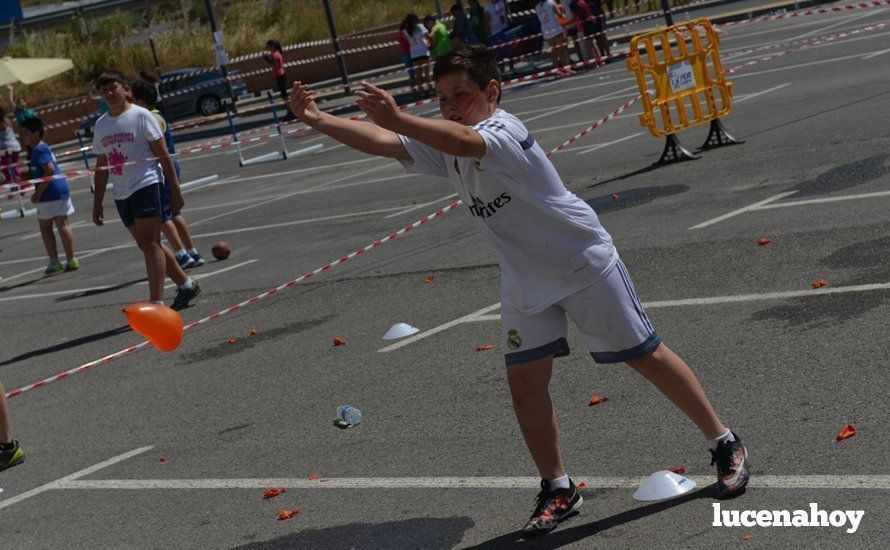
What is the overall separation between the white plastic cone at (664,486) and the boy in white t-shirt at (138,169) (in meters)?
6.91

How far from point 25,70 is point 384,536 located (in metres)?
30.8

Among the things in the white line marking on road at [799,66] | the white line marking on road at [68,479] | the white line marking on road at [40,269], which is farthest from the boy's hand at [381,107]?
the white line marking on road at [799,66]

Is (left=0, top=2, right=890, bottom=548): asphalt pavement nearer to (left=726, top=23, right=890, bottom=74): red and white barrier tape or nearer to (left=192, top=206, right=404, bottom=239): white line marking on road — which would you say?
(left=192, top=206, right=404, bottom=239): white line marking on road

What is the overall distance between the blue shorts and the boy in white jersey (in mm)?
6648

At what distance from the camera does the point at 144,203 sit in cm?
1141

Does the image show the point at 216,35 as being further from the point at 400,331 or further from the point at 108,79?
the point at 400,331

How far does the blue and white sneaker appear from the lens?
14.2m

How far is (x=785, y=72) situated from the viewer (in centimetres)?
2006

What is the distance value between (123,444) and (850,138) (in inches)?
328

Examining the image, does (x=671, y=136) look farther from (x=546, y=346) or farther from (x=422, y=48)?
(x=422, y=48)

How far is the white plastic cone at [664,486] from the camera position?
5.24 meters

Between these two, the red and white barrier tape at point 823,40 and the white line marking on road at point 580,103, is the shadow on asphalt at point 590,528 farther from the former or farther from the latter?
the red and white barrier tape at point 823,40

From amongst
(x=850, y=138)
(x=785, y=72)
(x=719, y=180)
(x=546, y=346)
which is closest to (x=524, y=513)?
(x=546, y=346)

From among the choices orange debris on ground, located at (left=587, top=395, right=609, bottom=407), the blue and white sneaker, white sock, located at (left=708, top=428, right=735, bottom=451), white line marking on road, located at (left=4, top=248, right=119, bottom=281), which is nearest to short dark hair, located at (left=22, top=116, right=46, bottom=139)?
white line marking on road, located at (left=4, top=248, right=119, bottom=281)
